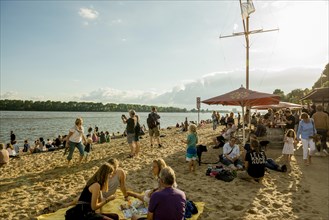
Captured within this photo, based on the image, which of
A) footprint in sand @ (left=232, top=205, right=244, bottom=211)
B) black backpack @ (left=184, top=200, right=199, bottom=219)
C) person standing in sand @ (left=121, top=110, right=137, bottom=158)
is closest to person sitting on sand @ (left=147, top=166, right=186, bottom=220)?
black backpack @ (left=184, top=200, right=199, bottom=219)

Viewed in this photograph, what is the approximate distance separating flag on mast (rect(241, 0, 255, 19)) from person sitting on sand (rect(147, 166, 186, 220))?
16851 mm

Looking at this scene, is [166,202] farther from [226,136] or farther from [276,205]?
[226,136]

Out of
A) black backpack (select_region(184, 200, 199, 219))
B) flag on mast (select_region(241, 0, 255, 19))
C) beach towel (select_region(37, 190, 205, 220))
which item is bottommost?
beach towel (select_region(37, 190, 205, 220))

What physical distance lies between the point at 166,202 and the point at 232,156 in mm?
6119

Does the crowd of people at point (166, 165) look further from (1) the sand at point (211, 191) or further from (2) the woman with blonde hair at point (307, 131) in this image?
(1) the sand at point (211, 191)

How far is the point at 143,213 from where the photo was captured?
5.19 metres

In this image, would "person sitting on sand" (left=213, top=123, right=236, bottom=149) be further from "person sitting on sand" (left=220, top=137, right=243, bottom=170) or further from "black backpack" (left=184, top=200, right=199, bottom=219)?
"black backpack" (left=184, top=200, right=199, bottom=219)

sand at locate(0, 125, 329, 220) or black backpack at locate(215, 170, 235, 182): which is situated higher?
black backpack at locate(215, 170, 235, 182)

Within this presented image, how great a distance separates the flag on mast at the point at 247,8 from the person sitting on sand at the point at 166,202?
→ 16.9 meters

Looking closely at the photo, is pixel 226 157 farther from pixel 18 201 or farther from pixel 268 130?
pixel 18 201

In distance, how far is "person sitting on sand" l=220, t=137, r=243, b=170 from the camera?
9016mm

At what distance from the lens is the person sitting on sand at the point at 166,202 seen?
3.62m

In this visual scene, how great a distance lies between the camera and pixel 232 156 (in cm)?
920

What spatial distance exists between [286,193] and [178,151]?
627 cm
